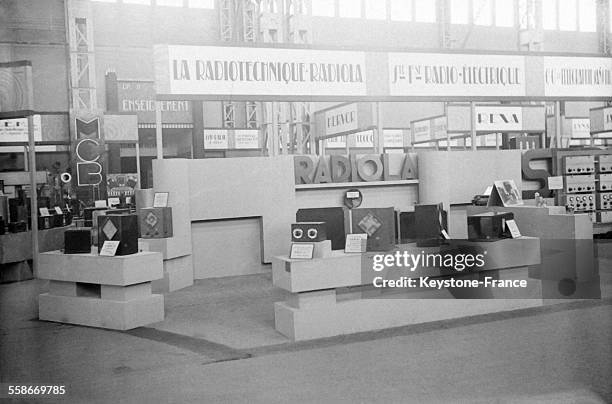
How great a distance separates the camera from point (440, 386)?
6.17ft

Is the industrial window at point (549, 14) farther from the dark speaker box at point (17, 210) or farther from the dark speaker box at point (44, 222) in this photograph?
the dark speaker box at point (17, 210)

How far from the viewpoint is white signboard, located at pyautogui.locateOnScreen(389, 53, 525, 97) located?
352 cm

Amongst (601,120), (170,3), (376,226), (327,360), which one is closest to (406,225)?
(376,226)

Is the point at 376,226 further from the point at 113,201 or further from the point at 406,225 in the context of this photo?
the point at 113,201

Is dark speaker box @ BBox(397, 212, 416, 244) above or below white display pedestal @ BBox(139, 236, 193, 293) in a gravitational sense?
above

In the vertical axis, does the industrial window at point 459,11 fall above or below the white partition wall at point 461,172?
above

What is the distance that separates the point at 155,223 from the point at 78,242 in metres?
0.91

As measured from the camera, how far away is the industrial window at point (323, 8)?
220 cm

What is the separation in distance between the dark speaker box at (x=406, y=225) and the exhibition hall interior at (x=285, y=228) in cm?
1

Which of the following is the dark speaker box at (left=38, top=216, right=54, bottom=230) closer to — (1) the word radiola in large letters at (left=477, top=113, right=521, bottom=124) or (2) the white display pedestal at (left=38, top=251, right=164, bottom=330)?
(2) the white display pedestal at (left=38, top=251, right=164, bottom=330)

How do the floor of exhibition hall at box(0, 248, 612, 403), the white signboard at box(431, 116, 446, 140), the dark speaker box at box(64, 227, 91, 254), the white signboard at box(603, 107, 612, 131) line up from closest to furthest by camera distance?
the floor of exhibition hall at box(0, 248, 612, 403) → the dark speaker box at box(64, 227, 91, 254) → the white signboard at box(603, 107, 612, 131) → the white signboard at box(431, 116, 446, 140)

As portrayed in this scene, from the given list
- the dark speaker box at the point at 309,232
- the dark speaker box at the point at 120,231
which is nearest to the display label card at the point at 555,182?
the dark speaker box at the point at 309,232

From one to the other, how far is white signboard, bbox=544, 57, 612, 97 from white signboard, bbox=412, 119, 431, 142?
17.1 ft

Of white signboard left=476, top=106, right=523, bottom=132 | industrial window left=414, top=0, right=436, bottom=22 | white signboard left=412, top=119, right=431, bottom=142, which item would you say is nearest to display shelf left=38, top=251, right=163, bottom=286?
industrial window left=414, top=0, right=436, bottom=22
